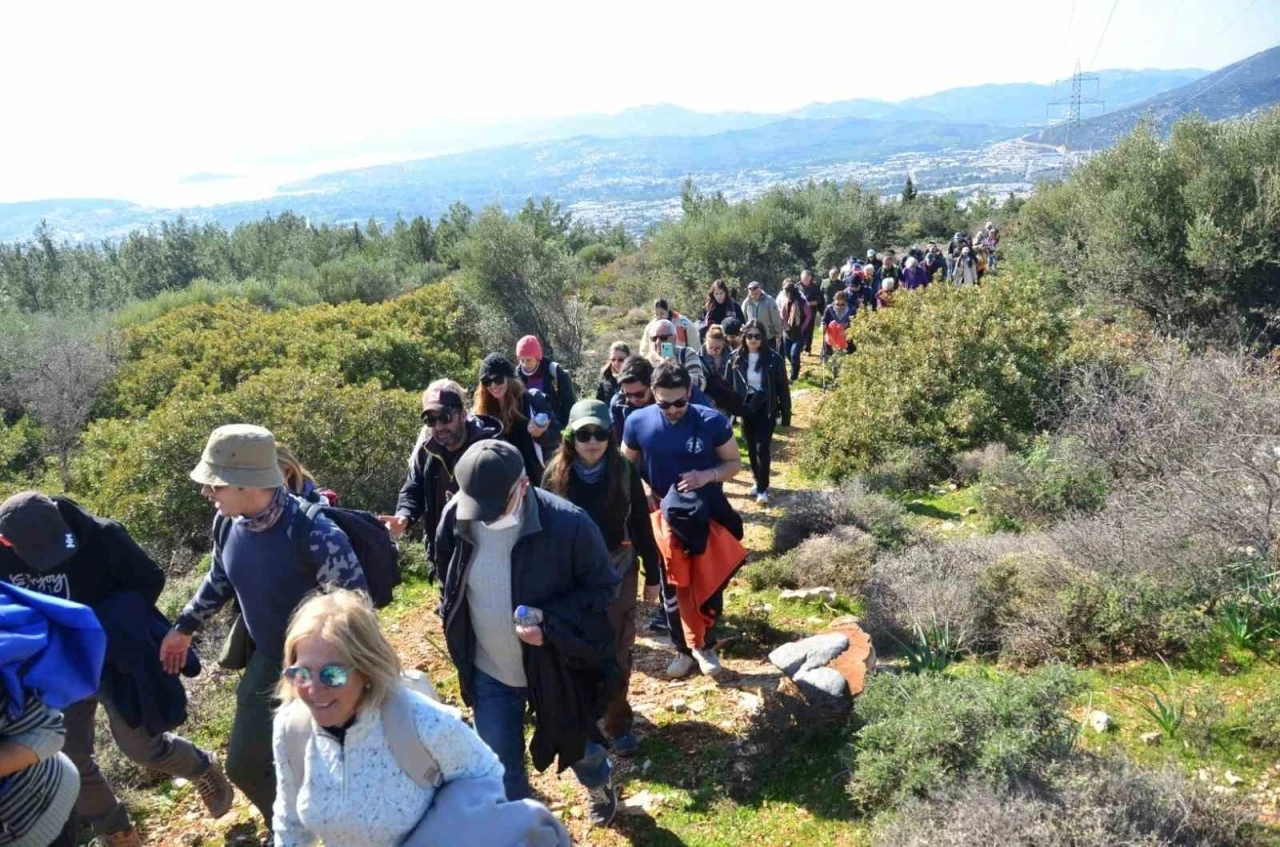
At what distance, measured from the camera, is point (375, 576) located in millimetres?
3379

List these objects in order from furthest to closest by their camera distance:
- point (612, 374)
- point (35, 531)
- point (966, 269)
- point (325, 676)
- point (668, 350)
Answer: point (966, 269)
point (612, 374)
point (668, 350)
point (35, 531)
point (325, 676)

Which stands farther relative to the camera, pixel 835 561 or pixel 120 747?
pixel 835 561

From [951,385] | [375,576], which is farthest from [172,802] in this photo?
[951,385]

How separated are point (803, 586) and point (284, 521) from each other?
4.00 m

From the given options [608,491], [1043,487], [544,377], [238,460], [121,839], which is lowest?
[121,839]

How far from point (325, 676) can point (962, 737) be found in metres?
2.50

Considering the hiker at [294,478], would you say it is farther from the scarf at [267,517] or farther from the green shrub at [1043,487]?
the green shrub at [1043,487]

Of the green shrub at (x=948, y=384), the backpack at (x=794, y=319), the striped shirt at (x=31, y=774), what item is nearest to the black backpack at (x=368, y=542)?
the striped shirt at (x=31, y=774)

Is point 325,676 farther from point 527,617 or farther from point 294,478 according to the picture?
point 294,478

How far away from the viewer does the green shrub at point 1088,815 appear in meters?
2.85

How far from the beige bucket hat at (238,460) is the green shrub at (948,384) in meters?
6.69

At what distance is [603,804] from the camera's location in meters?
3.75

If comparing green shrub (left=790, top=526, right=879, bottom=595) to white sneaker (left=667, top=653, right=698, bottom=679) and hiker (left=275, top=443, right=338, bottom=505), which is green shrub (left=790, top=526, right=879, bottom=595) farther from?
hiker (left=275, top=443, right=338, bottom=505)

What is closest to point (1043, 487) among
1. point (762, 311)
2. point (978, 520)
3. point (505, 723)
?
point (978, 520)
